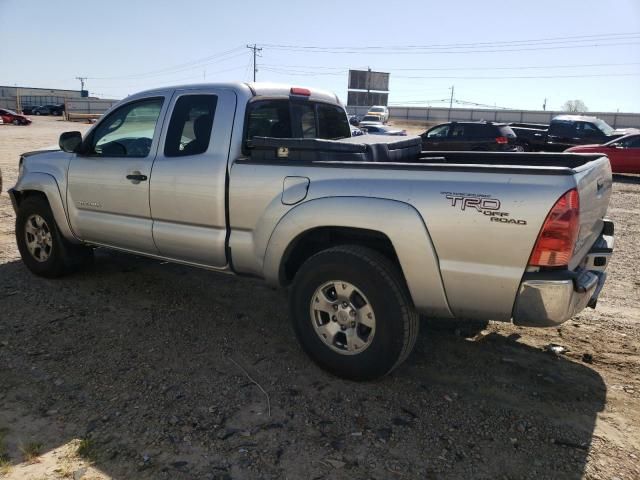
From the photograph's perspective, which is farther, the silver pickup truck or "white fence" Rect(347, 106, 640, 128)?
"white fence" Rect(347, 106, 640, 128)

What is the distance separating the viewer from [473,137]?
1730 centimetres

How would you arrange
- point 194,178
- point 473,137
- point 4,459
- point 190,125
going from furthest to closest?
1. point 473,137
2. point 190,125
3. point 194,178
4. point 4,459

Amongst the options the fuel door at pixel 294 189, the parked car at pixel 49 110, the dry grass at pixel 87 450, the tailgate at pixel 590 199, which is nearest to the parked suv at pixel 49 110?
the parked car at pixel 49 110

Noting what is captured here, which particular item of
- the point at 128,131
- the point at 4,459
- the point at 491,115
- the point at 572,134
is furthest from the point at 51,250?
the point at 491,115

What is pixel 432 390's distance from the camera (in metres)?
3.40

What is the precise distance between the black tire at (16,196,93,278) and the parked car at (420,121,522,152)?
13698 mm

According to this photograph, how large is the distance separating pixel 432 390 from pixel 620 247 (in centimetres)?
516

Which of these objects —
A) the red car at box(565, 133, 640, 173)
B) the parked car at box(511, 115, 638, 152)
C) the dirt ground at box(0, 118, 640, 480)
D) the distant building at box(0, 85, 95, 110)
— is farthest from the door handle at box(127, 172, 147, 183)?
the distant building at box(0, 85, 95, 110)

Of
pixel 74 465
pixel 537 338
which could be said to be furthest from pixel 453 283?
pixel 74 465

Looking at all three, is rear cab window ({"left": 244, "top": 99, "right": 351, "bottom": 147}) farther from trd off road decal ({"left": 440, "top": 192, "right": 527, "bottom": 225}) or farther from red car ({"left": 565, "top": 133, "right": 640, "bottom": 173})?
red car ({"left": 565, "top": 133, "right": 640, "bottom": 173})

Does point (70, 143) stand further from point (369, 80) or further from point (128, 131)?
point (369, 80)

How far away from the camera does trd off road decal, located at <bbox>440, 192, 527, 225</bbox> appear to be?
2.79m

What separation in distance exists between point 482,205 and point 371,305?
909 mm

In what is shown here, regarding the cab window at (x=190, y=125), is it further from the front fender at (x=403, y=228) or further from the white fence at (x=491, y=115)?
the white fence at (x=491, y=115)
